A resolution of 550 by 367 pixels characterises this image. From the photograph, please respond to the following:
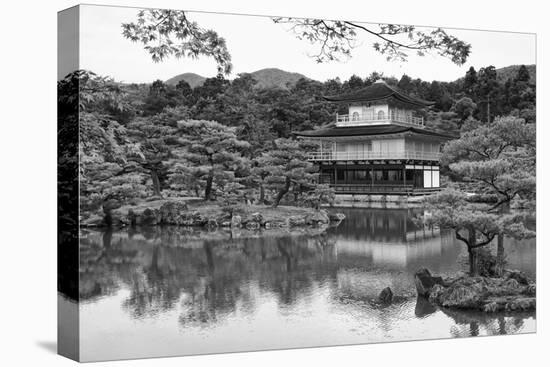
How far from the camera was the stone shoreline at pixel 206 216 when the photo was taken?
821 centimetres

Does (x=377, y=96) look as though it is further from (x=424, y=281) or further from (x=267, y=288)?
(x=267, y=288)

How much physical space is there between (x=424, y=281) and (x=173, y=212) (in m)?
3.20

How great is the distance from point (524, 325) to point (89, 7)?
646cm

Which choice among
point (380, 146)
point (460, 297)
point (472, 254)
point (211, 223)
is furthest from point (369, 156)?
point (211, 223)

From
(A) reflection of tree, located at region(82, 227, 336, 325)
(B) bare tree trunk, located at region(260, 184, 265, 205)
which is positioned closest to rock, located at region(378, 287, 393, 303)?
(A) reflection of tree, located at region(82, 227, 336, 325)

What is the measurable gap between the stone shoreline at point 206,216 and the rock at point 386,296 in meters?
1.11

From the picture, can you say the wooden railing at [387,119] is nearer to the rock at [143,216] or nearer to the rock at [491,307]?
the rock at [491,307]

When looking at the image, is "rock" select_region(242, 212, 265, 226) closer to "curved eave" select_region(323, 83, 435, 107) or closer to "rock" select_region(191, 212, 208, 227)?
"rock" select_region(191, 212, 208, 227)

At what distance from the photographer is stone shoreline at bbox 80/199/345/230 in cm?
821

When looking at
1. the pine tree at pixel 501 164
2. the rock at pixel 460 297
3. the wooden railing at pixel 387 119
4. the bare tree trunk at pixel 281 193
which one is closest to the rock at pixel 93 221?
the bare tree trunk at pixel 281 193

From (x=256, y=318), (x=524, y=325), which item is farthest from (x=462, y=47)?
(x=256, y=318)

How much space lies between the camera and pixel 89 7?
7.36 metres

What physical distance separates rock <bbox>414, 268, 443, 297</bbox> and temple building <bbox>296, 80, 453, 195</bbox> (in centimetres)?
118

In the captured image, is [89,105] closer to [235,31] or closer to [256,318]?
[235,31]
